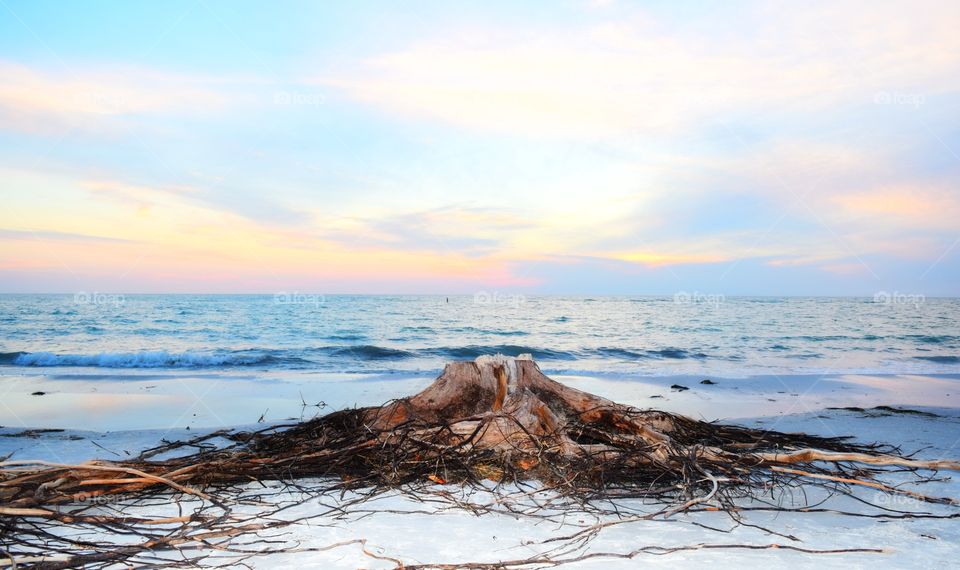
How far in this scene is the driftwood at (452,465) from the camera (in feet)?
8.93

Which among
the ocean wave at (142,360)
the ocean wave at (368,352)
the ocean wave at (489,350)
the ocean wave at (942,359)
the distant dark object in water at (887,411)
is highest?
the distant dark object in water at (887,411)

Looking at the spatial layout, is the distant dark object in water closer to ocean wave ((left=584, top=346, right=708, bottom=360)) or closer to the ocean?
the ocean

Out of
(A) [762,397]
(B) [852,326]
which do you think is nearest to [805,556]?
(A) [762,397]

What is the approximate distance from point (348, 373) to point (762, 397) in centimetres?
1019

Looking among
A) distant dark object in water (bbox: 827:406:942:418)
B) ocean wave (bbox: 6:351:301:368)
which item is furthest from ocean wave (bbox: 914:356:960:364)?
ocean wave (bbox: 6:351:301:368)

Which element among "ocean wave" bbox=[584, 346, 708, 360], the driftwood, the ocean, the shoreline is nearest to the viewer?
the driftwood

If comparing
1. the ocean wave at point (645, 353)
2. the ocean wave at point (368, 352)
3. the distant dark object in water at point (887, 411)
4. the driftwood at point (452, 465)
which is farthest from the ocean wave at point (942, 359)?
the driftwood at point (452, 465)

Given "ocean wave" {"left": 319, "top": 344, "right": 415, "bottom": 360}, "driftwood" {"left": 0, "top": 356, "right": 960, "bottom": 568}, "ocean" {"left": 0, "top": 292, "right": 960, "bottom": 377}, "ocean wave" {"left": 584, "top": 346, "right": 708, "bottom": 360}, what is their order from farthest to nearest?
"ocean wave" {"left": 584, "top": 346, "right": 708, "bottom": 360} → "ocean wave" {"left": 319, "top": 344, "right": 415, "bottom": 360} → "ocean" {"left": 0, "top": 292, "right": 960, "bottom": 377} → "driftwood" {"left": 0, "top": 356, "right": 960, "bottom": 568}

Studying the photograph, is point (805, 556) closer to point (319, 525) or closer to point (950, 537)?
point (950, 537)

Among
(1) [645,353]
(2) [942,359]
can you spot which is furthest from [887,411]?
(2) [942,359]

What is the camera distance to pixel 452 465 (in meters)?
3.84

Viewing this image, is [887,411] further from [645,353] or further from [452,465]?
[645,353]

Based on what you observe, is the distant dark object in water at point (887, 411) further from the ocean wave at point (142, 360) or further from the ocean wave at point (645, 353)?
the ocean wave at point (142, 360)

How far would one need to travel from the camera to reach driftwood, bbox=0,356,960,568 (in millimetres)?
2721
